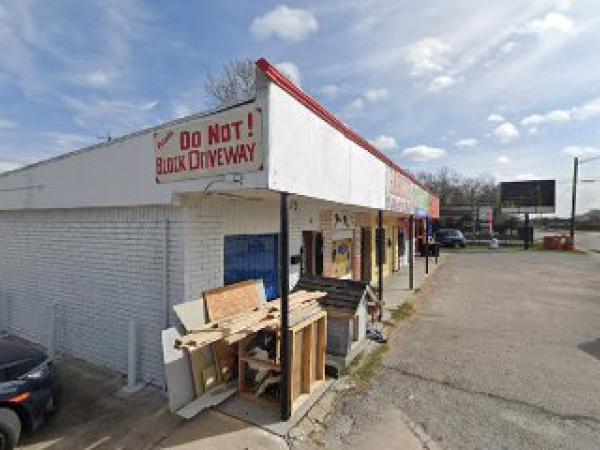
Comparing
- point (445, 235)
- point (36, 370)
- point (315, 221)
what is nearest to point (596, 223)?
point (445, 235)

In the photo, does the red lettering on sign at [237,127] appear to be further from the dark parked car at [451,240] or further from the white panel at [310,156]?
the dark parked car at [451,240]

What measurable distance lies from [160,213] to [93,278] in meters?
2.16

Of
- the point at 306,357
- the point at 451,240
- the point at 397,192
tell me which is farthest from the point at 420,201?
the point at 451,240

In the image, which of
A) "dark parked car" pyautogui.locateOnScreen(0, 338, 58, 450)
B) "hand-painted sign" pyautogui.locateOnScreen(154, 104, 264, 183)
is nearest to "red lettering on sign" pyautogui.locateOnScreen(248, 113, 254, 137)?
"hand-painted sign" pyautogui.locateOnScreen(154, 104, 264, 183)

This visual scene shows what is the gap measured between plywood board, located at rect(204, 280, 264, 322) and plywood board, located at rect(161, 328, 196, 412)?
0.61m

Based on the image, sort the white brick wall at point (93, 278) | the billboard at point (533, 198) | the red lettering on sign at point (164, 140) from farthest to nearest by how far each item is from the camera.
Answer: the billboard at point (533, 198) < the white brick wall at point (93, 278) < the red lettering on sign at point (164, 140)

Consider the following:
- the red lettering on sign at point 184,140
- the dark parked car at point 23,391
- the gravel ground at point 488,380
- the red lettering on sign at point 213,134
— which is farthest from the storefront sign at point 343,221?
the dark parked car at point 23,391

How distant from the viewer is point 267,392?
18.5 feet

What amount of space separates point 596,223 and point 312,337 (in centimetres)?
9913

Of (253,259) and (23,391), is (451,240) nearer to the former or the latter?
(253,259)

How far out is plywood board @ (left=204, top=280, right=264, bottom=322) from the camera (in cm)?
573

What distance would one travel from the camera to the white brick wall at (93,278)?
244 inches

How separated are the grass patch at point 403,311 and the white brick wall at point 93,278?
20.7ft

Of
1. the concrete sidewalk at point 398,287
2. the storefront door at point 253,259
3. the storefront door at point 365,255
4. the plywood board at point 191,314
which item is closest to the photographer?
the plywood board at point 191,314
